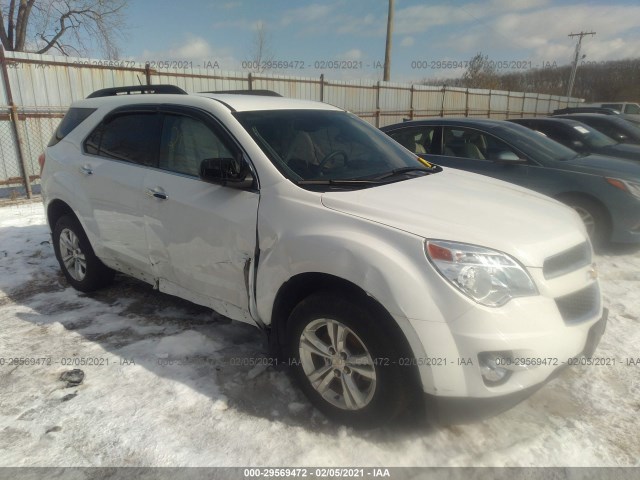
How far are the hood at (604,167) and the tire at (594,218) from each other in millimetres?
360

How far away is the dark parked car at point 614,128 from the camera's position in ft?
33.0

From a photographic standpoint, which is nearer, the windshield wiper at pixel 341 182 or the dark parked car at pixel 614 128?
the windshield wiper at pixel 341 182

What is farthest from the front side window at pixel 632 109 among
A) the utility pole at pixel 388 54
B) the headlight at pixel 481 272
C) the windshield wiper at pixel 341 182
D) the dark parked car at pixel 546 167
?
the headlight at pixel 481 272

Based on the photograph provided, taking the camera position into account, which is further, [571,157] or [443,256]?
[571,157]

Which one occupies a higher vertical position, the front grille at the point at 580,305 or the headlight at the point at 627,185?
the headlight at the point at 627,185

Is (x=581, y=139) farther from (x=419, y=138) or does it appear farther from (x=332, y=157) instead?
(x=332, y=157)

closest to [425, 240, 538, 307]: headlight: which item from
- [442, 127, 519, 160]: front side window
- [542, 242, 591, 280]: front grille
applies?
[542, 242, 591, 280]: front grille

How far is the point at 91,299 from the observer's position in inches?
165

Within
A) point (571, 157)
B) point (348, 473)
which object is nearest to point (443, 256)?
point (348, 473)

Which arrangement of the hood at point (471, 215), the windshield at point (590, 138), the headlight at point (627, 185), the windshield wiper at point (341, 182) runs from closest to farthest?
the hood at point (471, 215), the windshield wiper at point (341, 182), the headlight at point (627, 185), the windshield at point (590, 138)

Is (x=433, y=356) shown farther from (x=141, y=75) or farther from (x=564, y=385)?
(x=141, y=75)

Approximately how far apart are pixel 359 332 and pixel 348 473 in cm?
68

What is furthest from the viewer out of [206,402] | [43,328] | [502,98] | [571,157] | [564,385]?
[502,98]

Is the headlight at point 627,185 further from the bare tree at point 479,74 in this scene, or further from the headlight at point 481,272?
the bare tree at point 479,74
